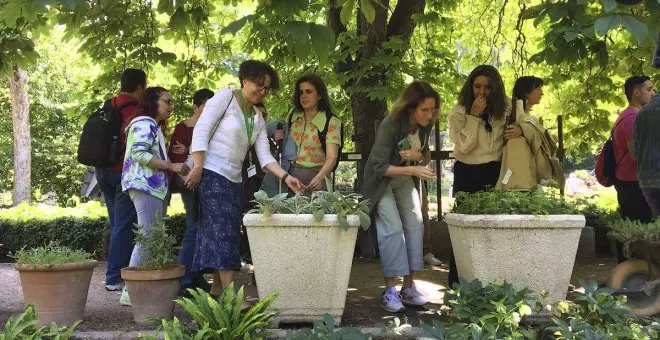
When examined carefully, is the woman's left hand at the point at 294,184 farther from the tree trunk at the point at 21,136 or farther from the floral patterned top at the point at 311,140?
the tree trunk at the point at 21,136

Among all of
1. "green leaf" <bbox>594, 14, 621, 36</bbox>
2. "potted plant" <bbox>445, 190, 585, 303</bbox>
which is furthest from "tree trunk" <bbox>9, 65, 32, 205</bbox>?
"green leaf" <bbox>594, 14, 621, 36</bbox>

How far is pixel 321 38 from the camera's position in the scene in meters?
3.82

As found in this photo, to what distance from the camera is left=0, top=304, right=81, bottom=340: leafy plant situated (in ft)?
12.5

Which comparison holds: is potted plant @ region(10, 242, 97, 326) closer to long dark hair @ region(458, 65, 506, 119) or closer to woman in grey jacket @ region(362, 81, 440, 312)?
woman in grey jacket @ region(362, 81, 440, 312)

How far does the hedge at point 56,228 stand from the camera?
10.5 meters

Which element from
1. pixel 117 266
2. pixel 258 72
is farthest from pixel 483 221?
pixel 117 266

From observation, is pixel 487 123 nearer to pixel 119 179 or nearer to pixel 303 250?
pixel 303 250

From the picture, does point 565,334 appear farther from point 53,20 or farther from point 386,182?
point 53,20

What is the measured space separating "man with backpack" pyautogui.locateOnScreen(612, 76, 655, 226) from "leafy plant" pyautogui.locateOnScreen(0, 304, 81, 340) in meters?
4.48

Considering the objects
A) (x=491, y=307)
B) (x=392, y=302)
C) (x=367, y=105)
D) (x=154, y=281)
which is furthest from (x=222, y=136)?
(x=367, y=105)

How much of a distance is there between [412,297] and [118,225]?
7.93 ft

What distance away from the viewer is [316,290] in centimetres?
443

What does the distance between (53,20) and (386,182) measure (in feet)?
13.6

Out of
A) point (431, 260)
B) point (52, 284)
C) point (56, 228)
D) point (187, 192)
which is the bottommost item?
point (431, 260)
